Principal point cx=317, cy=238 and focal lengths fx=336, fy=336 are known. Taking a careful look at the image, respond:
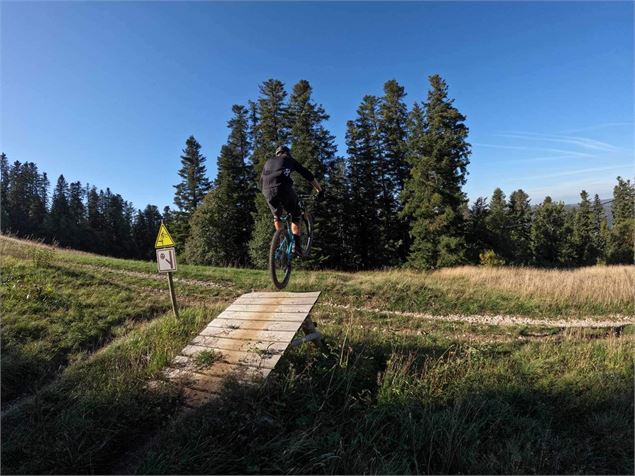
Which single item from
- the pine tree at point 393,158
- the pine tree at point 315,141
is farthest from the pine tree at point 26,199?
the pine tree at point 393,158

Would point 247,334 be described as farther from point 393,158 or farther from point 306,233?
point 393,158

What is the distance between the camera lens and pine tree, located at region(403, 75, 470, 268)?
2738cm

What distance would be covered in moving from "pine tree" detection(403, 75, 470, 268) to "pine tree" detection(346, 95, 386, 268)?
16.1 feet

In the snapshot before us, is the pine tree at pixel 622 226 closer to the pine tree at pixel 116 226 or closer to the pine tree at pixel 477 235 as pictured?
the pine tree at pixel 477 235

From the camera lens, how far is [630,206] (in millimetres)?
61719

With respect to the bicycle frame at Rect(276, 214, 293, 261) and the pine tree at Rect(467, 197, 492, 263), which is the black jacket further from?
Result: the pine tree at Rect(467, 197, 492, 263)

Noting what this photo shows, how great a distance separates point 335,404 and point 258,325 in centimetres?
185

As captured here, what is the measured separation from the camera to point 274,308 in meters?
6.02

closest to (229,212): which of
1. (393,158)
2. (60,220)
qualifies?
(393,158)

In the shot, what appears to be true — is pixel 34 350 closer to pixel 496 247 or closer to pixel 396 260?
pixel 396 260

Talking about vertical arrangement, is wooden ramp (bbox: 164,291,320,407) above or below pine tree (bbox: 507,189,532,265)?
below

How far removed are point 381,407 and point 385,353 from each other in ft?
5.43

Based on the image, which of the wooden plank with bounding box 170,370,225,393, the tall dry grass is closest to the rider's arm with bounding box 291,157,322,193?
the wooden plank with bounding box 170,370,225,393

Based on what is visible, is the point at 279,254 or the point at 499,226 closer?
the point at 279,254
